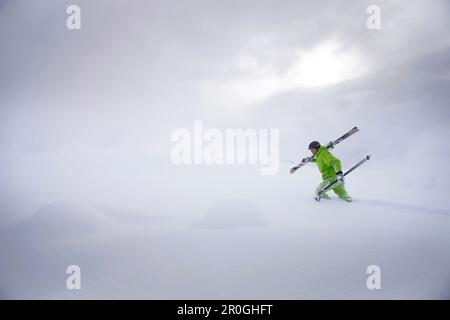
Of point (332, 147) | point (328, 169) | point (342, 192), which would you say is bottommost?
point (342, 192)

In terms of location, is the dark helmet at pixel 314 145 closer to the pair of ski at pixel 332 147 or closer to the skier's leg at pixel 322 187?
the pair of ski at pixel 332 147

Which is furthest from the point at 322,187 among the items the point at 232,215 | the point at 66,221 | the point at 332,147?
the point at 66,221

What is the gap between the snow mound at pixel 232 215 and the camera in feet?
9.04

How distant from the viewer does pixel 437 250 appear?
8.52 feet

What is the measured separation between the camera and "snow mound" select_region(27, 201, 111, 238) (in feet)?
8.88

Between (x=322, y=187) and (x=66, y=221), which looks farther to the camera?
(x=322, y=187)

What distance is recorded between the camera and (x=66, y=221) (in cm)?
275

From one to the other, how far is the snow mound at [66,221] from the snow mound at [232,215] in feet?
3.81

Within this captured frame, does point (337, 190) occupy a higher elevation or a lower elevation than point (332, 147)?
lower

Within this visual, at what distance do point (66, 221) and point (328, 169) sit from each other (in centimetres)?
323

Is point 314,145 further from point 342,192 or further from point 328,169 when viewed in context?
point 342,192

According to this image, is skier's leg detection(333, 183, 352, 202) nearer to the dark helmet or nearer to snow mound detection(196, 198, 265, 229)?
the dark helmet

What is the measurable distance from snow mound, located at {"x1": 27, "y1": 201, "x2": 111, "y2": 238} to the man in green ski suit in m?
2.66

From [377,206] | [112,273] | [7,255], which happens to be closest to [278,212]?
[377,206]
